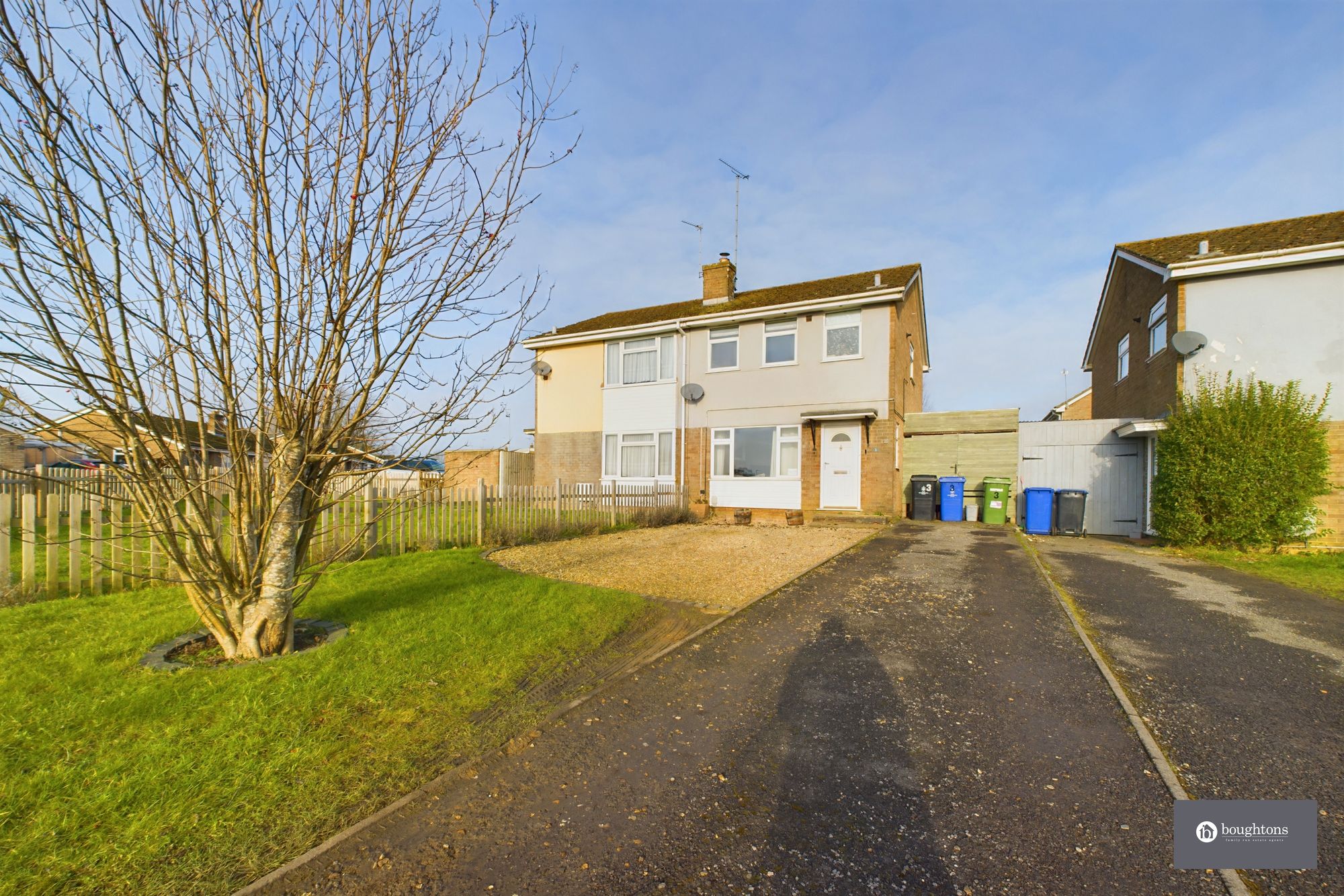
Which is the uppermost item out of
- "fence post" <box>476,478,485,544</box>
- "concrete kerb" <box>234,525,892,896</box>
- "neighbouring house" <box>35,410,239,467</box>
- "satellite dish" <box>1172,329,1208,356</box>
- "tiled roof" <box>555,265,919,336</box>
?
"tiled roof" <box>555,265,919,336</box>

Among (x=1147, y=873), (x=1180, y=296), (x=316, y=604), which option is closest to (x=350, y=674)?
(x=316, y=604)

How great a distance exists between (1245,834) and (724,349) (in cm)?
1612

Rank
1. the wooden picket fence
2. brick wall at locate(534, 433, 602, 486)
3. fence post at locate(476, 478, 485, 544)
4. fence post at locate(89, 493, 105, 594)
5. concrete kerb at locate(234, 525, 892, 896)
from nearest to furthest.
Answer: concrete kerb at locate(234, 525, 892, 896)
the wooden picket fence
fence post at locate(89, 493, 105, 594)
fence post at locate(476, 478, 485, 544)
brick wall at locate(534, 433, 602, 486)

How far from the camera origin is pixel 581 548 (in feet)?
33.6

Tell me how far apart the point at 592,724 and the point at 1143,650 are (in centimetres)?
458

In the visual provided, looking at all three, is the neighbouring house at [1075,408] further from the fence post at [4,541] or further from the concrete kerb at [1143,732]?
the fence post at [4,541]

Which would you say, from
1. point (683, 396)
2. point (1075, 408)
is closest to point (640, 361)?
point (683, 396)

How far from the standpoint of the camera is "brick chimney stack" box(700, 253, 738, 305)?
1970 centimetres

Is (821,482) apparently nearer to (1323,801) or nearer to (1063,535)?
(1063,535)

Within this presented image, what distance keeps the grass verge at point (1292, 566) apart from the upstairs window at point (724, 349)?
1112 cm

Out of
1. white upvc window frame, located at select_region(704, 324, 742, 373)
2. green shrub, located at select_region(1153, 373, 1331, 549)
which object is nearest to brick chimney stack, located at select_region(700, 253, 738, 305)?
white upvc window frame, located at select_region(704, 324, 742, 373)

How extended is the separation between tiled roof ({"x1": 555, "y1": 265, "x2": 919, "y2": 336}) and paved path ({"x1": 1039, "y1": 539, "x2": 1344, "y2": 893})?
10.3 m

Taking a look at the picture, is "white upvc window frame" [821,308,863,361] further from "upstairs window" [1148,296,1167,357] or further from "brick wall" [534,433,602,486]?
"brick wall" [534,433,602,486]

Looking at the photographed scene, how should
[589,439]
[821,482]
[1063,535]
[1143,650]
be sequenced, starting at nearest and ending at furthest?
[1143,650]
[1063,535]
[821,482]
[589,439]
